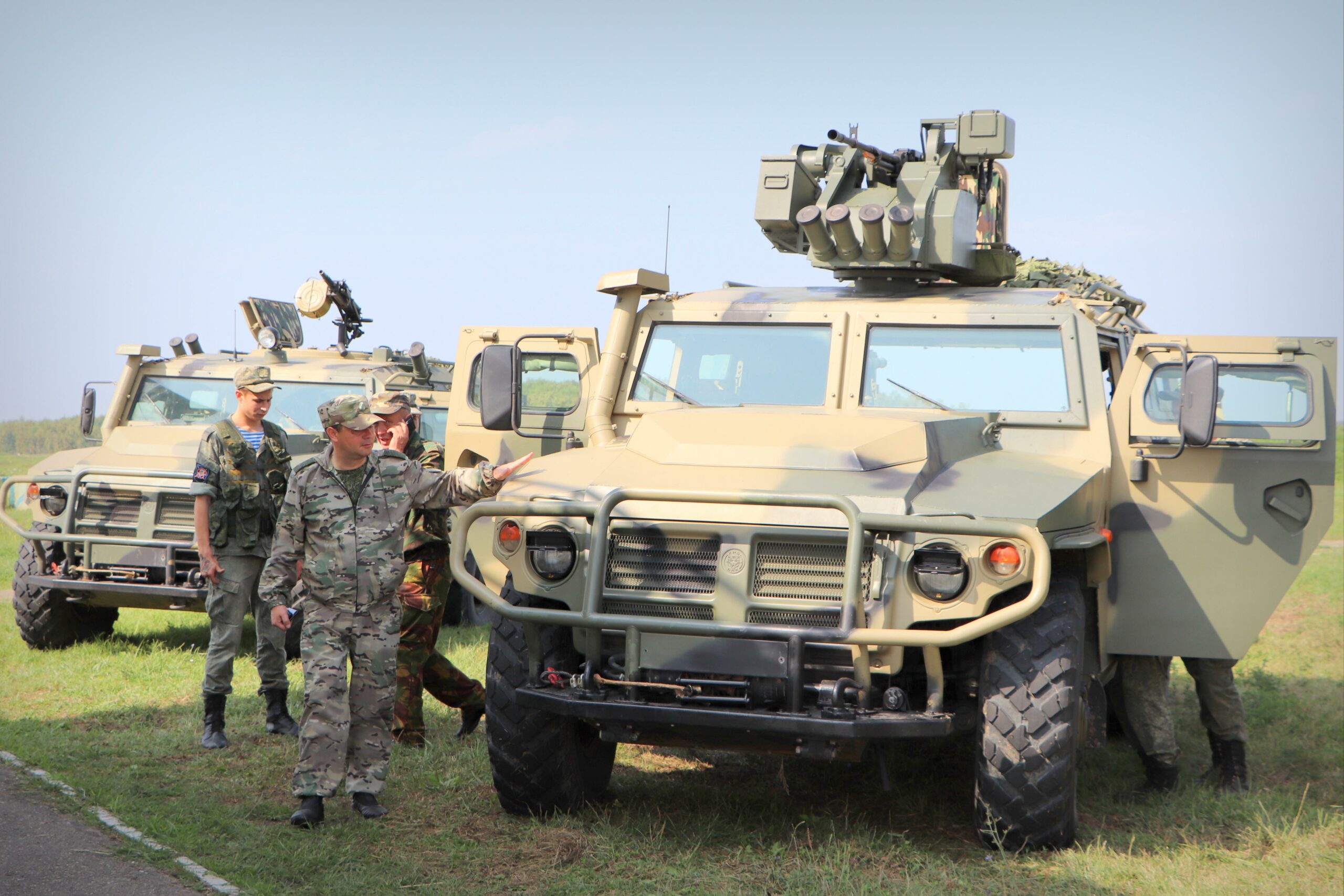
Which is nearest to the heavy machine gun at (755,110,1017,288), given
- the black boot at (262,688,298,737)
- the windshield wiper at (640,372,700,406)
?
the windshield wiper at (640,372,700,406)

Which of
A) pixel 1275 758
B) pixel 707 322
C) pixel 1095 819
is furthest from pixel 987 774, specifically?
pixel 1275 758

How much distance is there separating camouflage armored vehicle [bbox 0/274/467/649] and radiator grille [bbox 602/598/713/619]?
411 cm

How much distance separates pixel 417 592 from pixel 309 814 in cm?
129

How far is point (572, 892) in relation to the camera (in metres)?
4.18

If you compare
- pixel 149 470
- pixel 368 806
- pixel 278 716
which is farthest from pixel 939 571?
pixel 149 470

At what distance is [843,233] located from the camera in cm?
605

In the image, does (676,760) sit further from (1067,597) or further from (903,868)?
(1067,597)

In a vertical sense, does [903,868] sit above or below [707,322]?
below

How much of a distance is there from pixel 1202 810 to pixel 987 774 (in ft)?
5.43

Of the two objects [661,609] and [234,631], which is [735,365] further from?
[234,631]

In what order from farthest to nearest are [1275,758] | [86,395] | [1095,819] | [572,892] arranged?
[86,395]
[1275,758]
[1095,819]
[572,892]

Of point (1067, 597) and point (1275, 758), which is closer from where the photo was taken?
point (1067, 597)

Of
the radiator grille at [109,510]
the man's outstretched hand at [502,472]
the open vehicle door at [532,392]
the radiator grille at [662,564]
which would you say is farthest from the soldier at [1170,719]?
the radiator grille at [109,510]

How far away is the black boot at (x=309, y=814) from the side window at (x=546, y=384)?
81.9 inches
